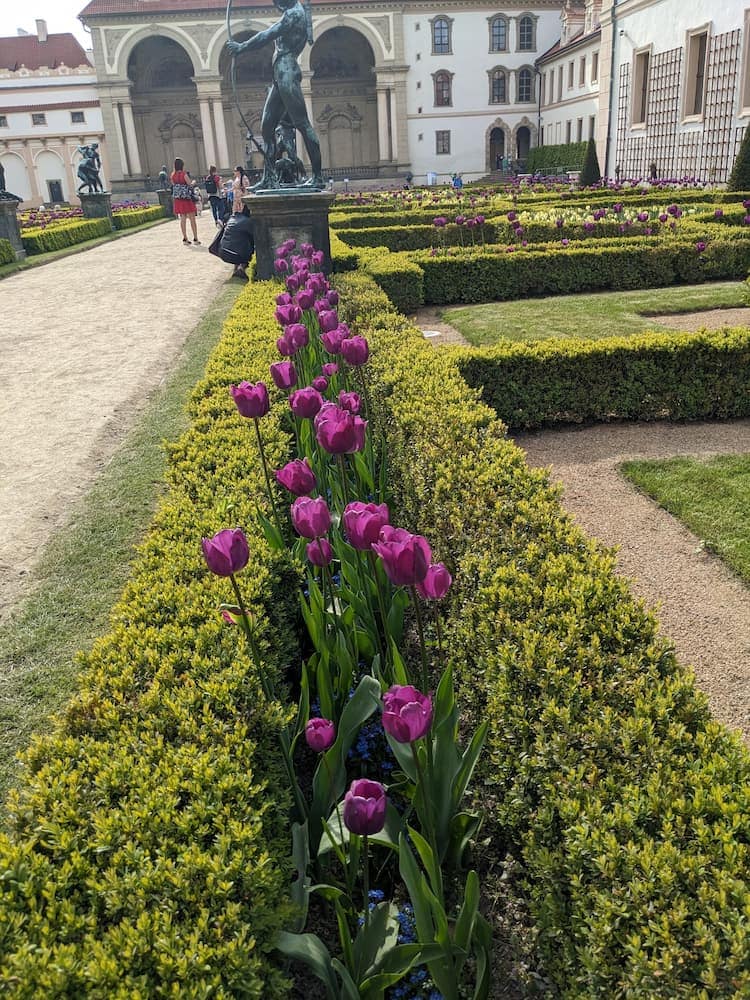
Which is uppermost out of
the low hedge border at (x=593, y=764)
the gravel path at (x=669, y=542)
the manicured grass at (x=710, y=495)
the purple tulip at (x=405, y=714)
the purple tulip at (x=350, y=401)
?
the purple tulip at (x=350, y=401)

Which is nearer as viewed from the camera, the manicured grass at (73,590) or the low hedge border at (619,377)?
the manicured grass at (73,590)

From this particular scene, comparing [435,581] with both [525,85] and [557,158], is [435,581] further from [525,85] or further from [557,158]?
[525,85]

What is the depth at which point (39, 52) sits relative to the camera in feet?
170

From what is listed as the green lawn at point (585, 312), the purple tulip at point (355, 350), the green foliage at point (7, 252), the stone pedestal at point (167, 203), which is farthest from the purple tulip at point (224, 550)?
the stone pedestal at point (167, 203)

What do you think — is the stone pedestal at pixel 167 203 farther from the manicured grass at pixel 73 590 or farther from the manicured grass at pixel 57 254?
the manicured grass at pixel 73 590

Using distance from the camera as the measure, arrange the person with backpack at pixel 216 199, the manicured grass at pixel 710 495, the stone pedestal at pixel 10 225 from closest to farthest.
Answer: the manicured grass at pixel 710 495, the stone pedestal at pixel 10 225, the person with backpack at pixel 216 199

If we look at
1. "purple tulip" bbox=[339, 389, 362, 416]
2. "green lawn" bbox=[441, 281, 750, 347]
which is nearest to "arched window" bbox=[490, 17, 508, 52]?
"green lawn" bbox=[441, 281, 750, 347]

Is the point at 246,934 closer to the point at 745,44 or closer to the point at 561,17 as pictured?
the point at 745,44

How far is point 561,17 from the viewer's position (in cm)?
4653

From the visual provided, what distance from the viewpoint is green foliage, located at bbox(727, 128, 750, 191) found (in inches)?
781

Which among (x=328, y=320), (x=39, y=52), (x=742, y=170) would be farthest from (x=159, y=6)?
(x=328, y=320)

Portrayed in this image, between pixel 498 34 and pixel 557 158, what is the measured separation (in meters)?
11.9

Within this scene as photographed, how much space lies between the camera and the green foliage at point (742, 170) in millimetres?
19828

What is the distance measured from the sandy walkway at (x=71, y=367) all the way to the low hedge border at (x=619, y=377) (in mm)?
3003
